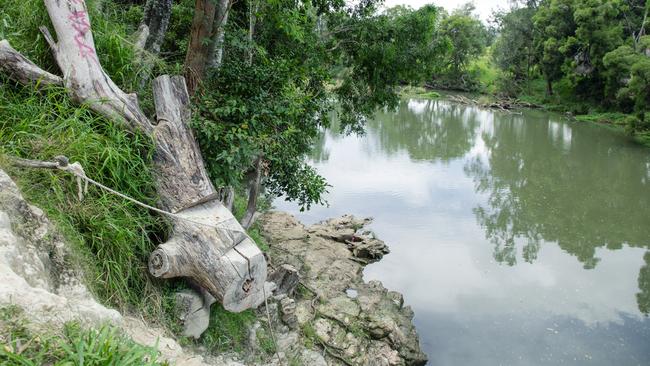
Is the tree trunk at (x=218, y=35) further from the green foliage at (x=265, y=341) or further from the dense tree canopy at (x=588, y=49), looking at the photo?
the dense tree canopy at (x=588, y=49)

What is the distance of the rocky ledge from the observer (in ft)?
15.7

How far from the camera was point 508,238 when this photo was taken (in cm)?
980

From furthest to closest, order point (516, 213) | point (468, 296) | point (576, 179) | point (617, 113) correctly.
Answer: point (617, 113)
point (576, 179)
point (516, 213)
point (468, 296)

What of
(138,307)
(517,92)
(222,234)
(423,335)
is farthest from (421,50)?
(517,92)

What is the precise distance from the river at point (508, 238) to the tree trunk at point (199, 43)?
4072 mm

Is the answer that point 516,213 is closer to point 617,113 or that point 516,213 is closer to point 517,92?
point 617,113

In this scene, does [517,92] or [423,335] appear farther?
[517,92]

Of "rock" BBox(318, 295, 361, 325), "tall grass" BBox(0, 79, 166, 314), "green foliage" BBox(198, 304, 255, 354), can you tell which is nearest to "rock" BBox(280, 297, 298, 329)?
"green foliage" BBox(198, 304, 255, 354)

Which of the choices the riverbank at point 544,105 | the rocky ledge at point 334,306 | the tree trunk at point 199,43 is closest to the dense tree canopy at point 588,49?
the riverbank at point 544,105

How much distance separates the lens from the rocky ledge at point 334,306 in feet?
15.7

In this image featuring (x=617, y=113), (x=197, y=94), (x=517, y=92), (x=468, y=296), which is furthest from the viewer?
(x=517, y=92)

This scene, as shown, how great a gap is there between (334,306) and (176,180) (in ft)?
9.64

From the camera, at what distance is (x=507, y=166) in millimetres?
15922

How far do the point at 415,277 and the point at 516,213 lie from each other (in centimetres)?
440
